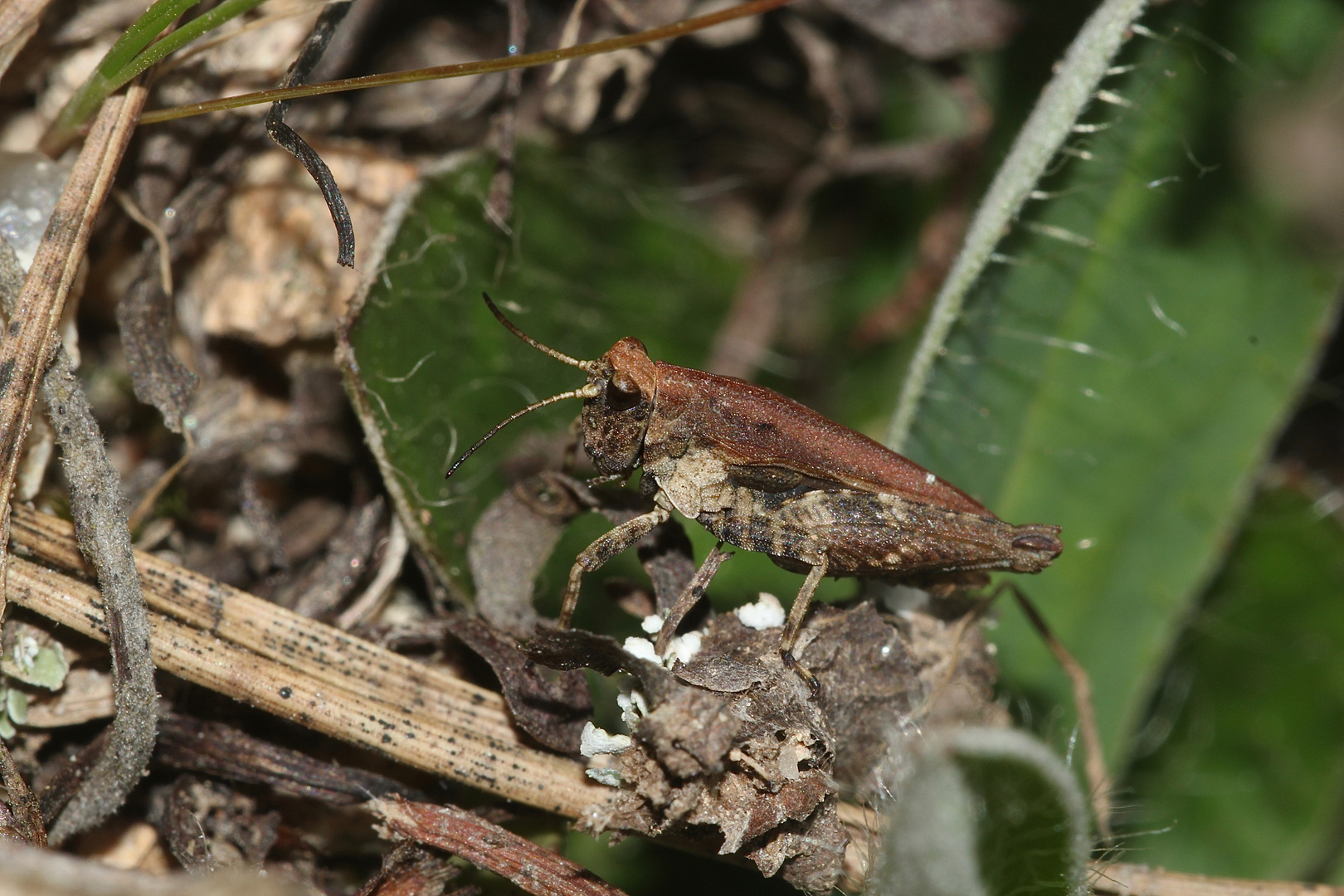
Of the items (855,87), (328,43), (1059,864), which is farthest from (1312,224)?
(328,43)

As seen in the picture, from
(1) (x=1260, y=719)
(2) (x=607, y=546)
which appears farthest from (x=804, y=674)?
(1) (x=1260, y=719)

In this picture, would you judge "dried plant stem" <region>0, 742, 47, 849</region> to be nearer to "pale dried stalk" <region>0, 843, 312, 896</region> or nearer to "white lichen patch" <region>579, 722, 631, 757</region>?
"pale dried stalk" <region>0, 843, 312, 896</region>

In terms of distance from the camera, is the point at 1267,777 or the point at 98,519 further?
the point at 1267,777

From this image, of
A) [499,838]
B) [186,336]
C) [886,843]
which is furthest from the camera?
[186,336]

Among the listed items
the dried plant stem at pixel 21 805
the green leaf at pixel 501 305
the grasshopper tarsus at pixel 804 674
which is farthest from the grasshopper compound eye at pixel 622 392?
the dried plant stem at pixel 21 805

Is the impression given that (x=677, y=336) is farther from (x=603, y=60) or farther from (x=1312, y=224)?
(x=1312, y=224)

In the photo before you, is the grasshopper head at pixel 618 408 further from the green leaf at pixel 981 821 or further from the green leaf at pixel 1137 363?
the green leaf at pixel 981 821

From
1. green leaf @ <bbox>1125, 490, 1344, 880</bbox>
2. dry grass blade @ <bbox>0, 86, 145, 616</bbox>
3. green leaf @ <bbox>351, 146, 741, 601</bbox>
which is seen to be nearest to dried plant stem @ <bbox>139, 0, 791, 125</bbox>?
dry grass blade @ <bbox>0, 86, 145, 616</bbox>
